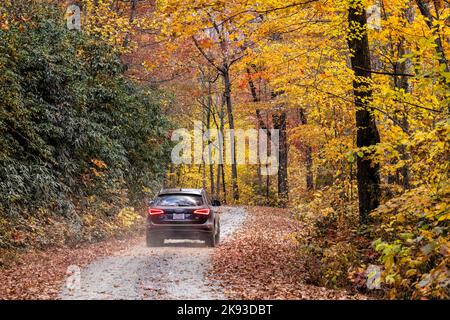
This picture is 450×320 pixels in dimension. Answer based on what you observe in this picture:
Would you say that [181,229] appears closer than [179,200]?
Yes

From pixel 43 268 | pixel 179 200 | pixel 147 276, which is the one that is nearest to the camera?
pixel 147 276

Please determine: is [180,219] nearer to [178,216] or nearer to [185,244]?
[178,216]

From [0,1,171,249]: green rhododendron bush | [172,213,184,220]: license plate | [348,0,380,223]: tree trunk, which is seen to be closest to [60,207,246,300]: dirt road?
[172,213,184,220]: license plate

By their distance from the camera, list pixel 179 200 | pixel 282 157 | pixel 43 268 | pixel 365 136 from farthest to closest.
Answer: pixel 282 157, pixel 179 200, pixel 365 136, pixel 43 268

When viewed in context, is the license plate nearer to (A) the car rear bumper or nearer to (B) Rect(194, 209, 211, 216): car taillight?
(A) the car rear bumper

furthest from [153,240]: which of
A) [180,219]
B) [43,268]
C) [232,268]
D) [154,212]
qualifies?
[232,268]

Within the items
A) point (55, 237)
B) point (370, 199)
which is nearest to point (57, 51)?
point (55, 237)

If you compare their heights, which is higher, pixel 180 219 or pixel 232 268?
pixel 180 219

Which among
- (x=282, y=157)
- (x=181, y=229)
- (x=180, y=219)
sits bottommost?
(x=181, y=229)

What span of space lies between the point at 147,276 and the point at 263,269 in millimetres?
2910

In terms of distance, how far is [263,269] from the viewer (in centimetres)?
1271

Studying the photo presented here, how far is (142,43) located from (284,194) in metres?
14.6

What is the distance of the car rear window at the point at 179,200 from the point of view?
1602 centimetres

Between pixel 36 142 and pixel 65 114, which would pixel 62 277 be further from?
pixel 65 114
